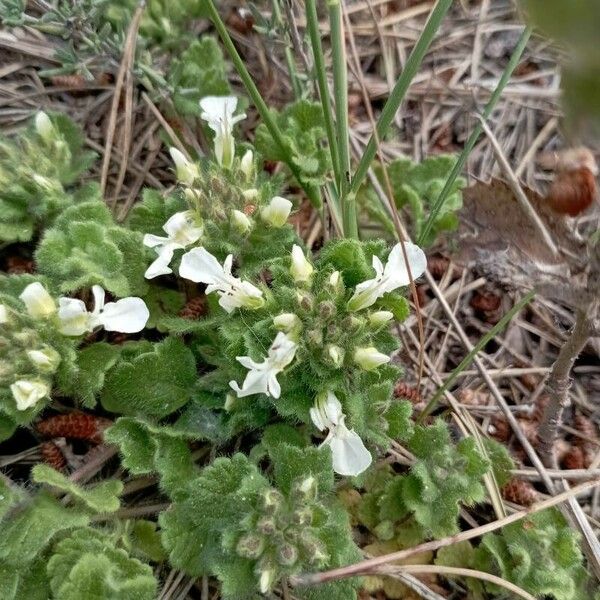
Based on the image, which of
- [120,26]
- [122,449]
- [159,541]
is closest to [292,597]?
[159,541]

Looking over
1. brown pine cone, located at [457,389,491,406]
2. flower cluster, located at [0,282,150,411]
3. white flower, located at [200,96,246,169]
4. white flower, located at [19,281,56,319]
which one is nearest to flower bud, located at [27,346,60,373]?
flower cluster, located at [0,282,150,411]

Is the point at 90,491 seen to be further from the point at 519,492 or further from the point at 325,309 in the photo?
the point at 519,492

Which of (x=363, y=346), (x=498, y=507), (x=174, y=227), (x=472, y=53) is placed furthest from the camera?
(x=472, y=53)

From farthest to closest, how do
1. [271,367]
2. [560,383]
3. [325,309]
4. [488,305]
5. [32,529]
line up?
1. [488,305]
2. [560,383]
3. [32,529]
4. [325,309]
5. [271,367]

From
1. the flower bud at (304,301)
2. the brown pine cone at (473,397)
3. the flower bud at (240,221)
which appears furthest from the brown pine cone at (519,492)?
the flower bud at (240,221)

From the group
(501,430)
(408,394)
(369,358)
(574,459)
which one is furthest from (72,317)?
(574,459)

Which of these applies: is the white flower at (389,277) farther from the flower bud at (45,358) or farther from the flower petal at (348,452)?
the flower bud at (45,358)

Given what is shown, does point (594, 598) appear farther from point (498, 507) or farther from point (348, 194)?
point (348, 194)
